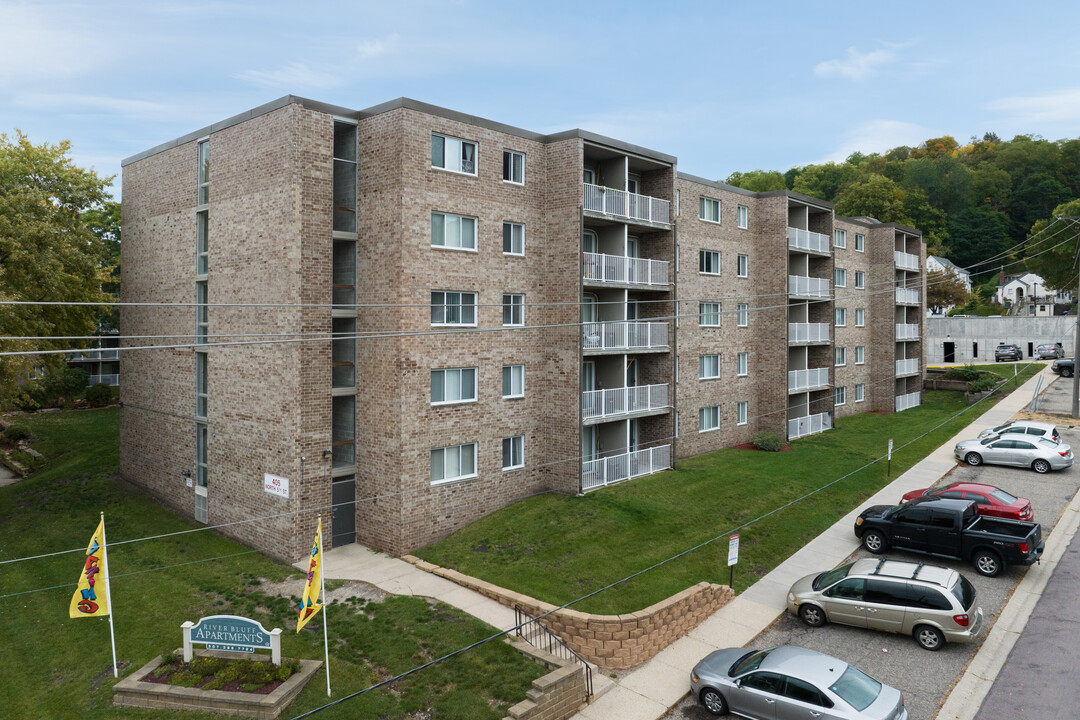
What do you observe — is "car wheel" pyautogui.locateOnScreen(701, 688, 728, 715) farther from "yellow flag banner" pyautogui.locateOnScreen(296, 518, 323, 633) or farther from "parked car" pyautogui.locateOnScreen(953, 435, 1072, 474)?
"parked car" pyautogui.locateOnScreen(953, 435, 1072, 474)

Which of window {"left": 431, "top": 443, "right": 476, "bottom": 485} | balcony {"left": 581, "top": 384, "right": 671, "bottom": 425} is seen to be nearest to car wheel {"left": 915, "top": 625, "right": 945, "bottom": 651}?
balcony {"left": 581, "top": 384, "right": 671, "bottom": 425}

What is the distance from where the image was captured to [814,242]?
35.5 metres

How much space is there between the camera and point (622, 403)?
24.5 m

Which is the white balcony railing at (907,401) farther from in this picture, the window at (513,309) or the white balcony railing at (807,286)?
the window at (513,309)

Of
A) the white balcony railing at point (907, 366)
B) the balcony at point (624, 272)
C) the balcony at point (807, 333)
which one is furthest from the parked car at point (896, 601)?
the white balcony railing at point (907, 366)

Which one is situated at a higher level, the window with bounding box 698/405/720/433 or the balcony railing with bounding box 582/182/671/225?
the balcony railing with bounding box 582/182/671/225

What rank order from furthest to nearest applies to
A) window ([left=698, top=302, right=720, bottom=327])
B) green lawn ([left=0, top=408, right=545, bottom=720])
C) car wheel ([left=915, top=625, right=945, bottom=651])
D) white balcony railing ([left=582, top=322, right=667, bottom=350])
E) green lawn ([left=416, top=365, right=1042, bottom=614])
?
window ([left=698, top=302, right=720, bottom=327]) → white balcony railing ([left=582, top=322, right=667, bottom=350]) → green lawn ([left=416, top=365, right=1042, bottom=614]) → car wheel ([left=915, top=625, right=945, bottom=651]) → green lawn ([left=0, top=408, right=545, bottom=720])

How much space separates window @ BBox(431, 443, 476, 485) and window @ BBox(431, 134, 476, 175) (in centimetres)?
852

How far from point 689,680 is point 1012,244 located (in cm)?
10473

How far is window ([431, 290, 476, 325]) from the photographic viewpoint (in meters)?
20.5

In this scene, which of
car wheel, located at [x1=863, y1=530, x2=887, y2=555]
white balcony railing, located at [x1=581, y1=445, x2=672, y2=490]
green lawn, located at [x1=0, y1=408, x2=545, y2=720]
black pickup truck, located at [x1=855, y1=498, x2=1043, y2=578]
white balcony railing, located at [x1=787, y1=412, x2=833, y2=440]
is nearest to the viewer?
green lawn, located at [x1=0, y1=408, x2=545, y2=720]

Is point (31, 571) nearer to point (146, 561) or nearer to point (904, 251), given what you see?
point (146, 561)

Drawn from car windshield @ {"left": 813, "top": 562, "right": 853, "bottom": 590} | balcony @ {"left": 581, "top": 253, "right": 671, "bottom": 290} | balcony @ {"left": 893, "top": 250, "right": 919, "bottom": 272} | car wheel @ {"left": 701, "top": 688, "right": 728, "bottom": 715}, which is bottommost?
car wheel @ {"left": 701, "top": 688, "right": 728, "bottom": 715}

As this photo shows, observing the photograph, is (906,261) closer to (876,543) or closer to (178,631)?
(876,543)
